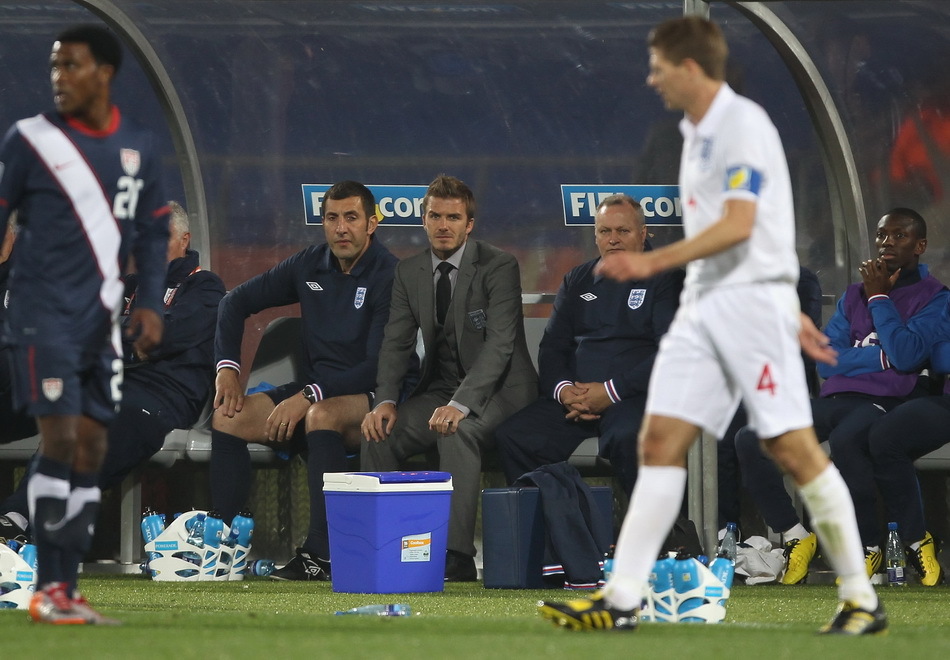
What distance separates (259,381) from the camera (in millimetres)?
8070

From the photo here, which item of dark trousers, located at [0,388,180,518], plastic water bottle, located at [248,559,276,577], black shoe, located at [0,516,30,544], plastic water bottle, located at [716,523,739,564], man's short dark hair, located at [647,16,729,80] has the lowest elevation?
plastic water bottle, located at [248,559,276,577]

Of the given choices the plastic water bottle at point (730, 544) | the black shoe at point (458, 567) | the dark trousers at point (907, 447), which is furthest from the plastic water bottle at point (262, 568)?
the dark trousers at point (907, 447)

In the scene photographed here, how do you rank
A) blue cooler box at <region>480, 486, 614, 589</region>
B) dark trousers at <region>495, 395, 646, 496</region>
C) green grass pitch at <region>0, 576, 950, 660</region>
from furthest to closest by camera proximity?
1. dark trousers at <region>495, 395, 646, 496</region>
2. blue cooler box at <region>480, 486, 614, 589</region>
3. green grass pitch at <region>0, 576, 950, 660</region>

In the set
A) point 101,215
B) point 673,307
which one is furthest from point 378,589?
point 101,215

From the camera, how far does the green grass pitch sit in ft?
11.5

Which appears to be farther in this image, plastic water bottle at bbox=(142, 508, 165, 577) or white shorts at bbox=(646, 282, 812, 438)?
plastic water bottle at bbox=(142, 508, 165, 577)

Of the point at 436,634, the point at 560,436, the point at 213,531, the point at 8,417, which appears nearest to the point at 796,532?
the point at 560,436

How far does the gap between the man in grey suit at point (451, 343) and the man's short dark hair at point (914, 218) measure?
182 centimetres

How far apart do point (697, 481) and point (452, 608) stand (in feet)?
5.65

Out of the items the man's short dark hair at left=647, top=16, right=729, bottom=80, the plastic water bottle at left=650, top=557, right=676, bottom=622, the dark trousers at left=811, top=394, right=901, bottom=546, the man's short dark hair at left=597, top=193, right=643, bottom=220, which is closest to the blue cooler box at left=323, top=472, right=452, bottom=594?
the plastic water bottle at left=650, top=557, right=676, bottom=622

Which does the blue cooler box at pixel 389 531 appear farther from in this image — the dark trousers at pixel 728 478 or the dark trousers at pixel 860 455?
the dark trousers at pixel 860 455

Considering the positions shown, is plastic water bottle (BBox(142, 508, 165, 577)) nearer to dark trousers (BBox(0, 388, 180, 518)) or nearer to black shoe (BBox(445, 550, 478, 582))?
dark trousers (BBox(0, 388, 180, 518))

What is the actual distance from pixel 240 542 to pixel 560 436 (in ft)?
5.21

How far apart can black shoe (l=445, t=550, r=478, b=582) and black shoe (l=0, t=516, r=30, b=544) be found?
1.87m
